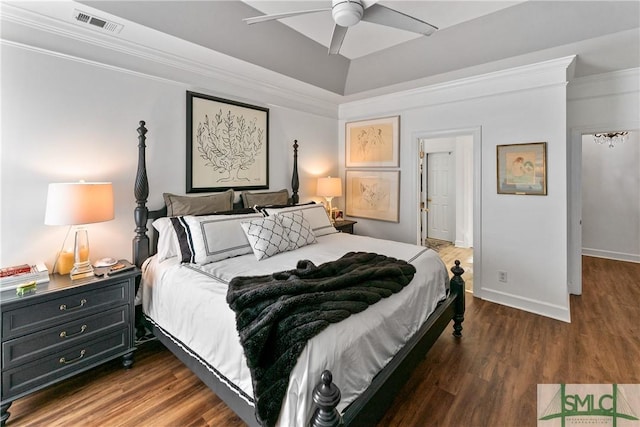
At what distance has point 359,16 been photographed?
183 centimetres

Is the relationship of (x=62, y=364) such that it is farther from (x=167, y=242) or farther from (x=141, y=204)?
(x=141, y=204)

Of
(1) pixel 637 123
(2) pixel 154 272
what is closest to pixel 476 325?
(1) pixel 637 123

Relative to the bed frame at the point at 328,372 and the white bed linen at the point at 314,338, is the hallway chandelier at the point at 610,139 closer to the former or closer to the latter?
the bed frame at the point at 328,372

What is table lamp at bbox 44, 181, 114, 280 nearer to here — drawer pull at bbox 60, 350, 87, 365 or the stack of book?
the stack of book

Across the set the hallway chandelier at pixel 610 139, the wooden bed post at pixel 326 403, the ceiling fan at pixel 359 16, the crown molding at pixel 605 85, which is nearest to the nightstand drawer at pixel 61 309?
the wooden bed post at pixel 326 403

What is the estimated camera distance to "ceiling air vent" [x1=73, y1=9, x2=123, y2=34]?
6.93 feet

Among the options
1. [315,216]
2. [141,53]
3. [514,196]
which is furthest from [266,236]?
[514,196]

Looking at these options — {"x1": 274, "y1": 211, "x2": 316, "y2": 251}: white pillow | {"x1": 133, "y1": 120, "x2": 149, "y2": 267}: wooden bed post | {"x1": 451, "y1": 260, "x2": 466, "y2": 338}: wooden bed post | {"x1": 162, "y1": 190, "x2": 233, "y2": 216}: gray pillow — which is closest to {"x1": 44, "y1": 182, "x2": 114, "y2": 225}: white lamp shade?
{"x1": 133, "y1": 120, "x2": 149, "y2": 267}: wooden bed post

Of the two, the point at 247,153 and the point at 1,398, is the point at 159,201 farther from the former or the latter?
the point at 1,398

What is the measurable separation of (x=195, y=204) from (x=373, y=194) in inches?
106

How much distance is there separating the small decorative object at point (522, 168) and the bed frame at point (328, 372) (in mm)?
1425

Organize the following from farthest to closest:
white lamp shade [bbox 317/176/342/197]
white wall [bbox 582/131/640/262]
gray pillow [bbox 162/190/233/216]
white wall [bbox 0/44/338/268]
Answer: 1. white wall [bbox 582/131/640/262]
2. white lamp shade [bbox 317/176/342/197]
3. gray pillow [bbox 162/190/233/216]
4. white wall [bbox 0/44/338/268]

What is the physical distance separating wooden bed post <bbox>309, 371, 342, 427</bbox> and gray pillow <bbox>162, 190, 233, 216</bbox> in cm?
216

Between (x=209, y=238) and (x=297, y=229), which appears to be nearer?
(x=209, y=238)
